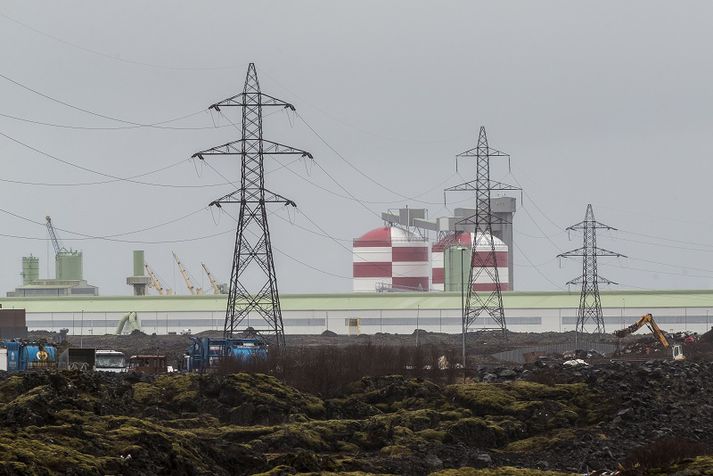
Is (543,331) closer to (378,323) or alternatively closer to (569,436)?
(378,323)

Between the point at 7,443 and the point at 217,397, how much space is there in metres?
19.7

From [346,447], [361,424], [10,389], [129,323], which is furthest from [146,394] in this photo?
[129,323]

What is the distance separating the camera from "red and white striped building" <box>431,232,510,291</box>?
181113 mm

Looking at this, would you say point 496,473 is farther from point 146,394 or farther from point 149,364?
point 149,364

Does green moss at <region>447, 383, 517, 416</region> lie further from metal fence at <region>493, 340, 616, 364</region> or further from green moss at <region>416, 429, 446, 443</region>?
metal fence at <region>493, 340, 616, 364</region>

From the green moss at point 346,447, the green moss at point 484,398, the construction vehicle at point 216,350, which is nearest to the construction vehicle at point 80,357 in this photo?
the construction vehicle at point 216,350

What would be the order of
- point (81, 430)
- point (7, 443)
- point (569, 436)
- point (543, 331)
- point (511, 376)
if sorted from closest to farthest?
point (7, 443), point (81, 430), point (569, 436), point (511, 376), point (543, 331)

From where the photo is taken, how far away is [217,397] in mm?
48188

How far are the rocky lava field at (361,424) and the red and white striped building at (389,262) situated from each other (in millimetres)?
131025

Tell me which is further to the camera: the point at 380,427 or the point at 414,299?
the point at 414,299

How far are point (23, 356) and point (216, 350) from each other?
25.5 ft

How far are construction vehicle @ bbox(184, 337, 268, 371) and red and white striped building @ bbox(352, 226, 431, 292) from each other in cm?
11833

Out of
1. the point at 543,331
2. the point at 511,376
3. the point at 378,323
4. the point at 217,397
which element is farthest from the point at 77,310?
the point at 217,397

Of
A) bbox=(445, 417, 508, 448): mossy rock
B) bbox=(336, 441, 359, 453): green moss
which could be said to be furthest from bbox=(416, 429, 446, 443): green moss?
bbox=(336, 441, 359, 453): green moss
